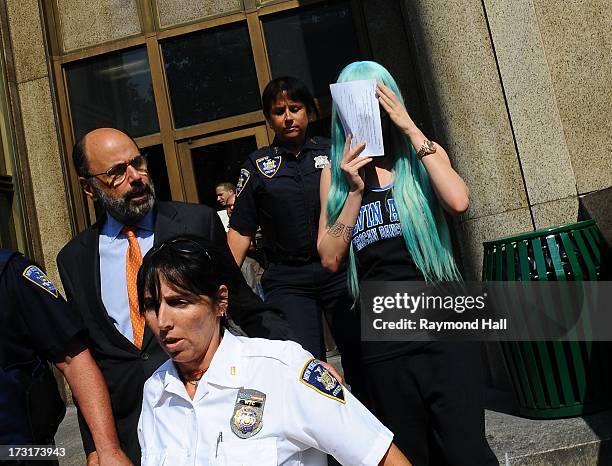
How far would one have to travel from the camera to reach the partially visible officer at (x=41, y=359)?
2.35m

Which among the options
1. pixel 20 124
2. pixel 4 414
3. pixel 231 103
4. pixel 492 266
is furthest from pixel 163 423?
pixel 20 124

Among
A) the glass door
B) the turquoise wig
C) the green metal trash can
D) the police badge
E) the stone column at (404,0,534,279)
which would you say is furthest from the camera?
the glass door

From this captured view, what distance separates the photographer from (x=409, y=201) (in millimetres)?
2729

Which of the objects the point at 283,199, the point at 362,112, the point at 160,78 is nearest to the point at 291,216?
the point at 283,199

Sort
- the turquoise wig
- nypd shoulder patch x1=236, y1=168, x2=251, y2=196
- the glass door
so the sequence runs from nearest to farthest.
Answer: the turquoise wig → nypd shoulder patch x1=236, y1=168, x2=251, y2=196 → the glass door

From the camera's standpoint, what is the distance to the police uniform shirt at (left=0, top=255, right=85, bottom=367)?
7.93 ft

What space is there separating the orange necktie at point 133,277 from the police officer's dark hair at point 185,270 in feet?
1.73

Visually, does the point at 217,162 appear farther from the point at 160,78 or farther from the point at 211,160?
the point at 160,78

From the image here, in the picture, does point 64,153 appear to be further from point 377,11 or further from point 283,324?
point 283,324

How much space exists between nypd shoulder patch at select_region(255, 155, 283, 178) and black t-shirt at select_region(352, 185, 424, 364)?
3.06ft

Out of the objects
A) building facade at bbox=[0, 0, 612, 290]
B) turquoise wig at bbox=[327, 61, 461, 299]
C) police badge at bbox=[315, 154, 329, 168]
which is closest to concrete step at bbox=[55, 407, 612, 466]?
turquoise wig at bbox=[327, 61, 461, 299]

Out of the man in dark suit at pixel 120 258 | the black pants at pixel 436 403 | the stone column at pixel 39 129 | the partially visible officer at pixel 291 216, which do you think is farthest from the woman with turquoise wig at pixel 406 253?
the stone column at pixel 39 129

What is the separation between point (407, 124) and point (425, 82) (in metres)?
2.89

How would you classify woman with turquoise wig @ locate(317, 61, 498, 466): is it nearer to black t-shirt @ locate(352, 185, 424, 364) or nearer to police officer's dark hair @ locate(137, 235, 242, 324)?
black t-shirt @ locate(352, 185, 424, 364)
